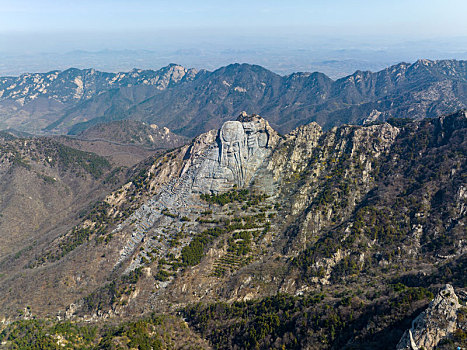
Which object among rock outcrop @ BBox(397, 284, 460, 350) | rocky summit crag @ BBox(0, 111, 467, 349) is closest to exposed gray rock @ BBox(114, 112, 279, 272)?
rocky summit crag @ BBox(0, 111, 467, 349)

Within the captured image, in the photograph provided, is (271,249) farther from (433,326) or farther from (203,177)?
(433,326)

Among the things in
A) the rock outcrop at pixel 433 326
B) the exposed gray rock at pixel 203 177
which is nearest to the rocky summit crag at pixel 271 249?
the rock outcrop at pixel 433 326

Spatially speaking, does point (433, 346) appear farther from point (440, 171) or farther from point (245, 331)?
point (440, 171)

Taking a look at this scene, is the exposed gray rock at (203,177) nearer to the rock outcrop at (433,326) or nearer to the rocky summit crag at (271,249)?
the rocky summit crag at (271,249)

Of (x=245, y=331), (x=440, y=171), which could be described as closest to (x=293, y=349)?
(x=245, y=331)

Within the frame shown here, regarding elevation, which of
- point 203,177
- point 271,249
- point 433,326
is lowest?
point 271,249

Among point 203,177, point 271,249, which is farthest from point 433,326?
point 203,177
